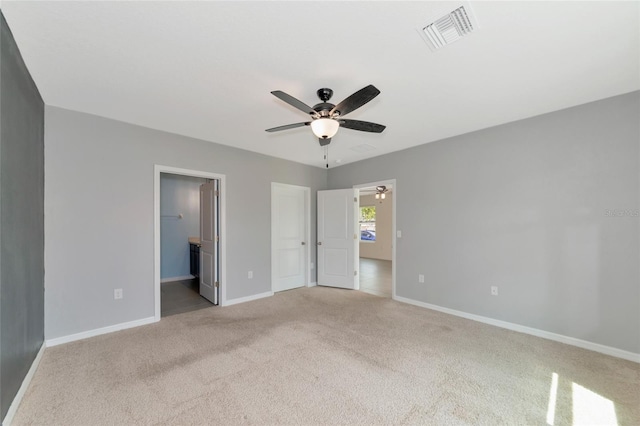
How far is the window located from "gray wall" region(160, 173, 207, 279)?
618cm

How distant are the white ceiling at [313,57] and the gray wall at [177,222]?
3210 mm

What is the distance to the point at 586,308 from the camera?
8.96 ft

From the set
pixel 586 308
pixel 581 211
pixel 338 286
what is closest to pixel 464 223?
pixel 581 211

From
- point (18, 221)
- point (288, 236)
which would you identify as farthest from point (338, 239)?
point (18, 221)

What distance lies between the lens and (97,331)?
301 cm

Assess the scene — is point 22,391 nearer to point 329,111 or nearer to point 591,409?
point 329,111

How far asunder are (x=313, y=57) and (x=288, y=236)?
3.65 meters

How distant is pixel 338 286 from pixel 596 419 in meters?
3.78

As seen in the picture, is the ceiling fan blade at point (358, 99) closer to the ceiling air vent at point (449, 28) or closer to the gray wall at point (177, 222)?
the ceiling air vent at point (449, 28)

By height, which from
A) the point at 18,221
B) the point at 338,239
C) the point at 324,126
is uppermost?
the point at 324,126

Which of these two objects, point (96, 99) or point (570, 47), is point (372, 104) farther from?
point (96, 99)

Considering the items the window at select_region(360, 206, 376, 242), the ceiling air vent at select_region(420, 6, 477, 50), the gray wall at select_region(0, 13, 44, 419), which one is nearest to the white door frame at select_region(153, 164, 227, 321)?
the gray wall at select_region(0, 13, 44, 419)

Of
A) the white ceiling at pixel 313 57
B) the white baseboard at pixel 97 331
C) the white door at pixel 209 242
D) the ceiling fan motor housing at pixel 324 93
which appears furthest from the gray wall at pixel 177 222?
the ceiling fan motor housing at pixel 324 93

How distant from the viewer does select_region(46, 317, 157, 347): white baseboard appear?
2764mm
